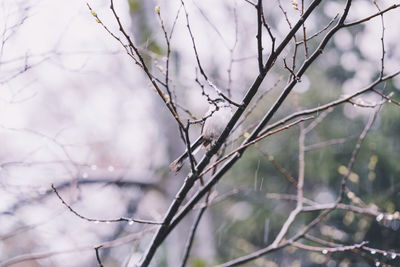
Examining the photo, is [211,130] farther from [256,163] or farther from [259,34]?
[256,163]

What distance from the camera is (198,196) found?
1606 millimetres

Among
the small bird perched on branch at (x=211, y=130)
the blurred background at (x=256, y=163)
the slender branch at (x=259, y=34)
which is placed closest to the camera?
→ the slender branch at (x=259, y=34)

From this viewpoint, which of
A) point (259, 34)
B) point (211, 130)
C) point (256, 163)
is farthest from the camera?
point (256, 163)

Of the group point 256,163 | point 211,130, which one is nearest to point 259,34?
point 211,130

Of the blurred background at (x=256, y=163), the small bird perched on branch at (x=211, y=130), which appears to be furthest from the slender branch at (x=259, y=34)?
the blurred background at (x=256, y=163)

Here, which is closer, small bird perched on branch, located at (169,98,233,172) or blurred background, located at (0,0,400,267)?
small bird perched on branch, located at (169,98,233,172)

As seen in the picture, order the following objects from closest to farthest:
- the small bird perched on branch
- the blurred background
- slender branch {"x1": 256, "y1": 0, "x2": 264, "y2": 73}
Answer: slender branch {"x1": 256, "y1": 0, "x2": 264, "y2": 73} < the small bird perched on branch < the blurred background

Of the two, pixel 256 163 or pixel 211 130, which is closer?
pixel 211 130

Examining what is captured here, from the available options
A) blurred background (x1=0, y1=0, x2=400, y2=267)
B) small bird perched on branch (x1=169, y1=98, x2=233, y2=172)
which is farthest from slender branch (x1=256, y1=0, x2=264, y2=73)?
blurred background (x1=0, y1=0, x2=400, y2=267)

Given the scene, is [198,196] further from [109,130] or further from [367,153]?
[109,130]

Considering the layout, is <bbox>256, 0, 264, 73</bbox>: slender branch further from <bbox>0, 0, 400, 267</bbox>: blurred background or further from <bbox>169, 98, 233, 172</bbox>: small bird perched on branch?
<bbox>0, 0, 400, 267</bbox>: blurred background

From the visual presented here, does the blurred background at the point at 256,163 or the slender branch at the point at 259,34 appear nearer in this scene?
the slender branch at the point at 259,34

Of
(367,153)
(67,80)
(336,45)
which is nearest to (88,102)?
(67,80)

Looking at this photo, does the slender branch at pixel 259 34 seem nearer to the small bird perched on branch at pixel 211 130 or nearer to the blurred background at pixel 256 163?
the small bird perched on branch at pixel 211 130
